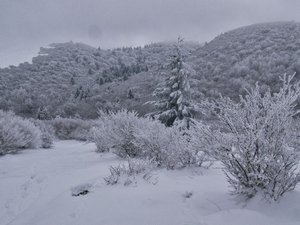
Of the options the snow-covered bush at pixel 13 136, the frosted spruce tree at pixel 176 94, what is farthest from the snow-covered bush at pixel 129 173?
the frosted spruce tree at pixel 176 94

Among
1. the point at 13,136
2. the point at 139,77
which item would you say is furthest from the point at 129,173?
the point at 139,77

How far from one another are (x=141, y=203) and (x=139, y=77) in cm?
4598

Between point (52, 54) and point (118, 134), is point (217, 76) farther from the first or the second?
point (52, 54)

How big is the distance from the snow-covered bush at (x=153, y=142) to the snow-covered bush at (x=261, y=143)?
2.22ft

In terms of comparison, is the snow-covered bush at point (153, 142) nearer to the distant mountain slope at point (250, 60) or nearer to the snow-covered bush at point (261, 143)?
the snow-covered bush at point (261, 143)

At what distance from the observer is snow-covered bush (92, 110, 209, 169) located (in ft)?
21.9

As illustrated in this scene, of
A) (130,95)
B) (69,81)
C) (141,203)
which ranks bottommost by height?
(141,203)

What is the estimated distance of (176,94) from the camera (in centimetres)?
1505

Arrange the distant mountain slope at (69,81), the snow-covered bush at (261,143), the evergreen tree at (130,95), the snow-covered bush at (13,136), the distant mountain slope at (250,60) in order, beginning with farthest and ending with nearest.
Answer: the distant mountain slope at (69,81) < the evergreen tree at (130,95) < the distant mountain slope at (250,60) < the snow-covered bush at (13,136) < the snow-covered bush at (261,143)

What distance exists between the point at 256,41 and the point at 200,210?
4761 centimetres

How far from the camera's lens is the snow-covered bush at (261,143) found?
3887 millimetres

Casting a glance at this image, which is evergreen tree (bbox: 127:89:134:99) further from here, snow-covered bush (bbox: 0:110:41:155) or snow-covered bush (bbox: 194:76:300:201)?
snow-covered bush (bbox: 194:76:300:201)

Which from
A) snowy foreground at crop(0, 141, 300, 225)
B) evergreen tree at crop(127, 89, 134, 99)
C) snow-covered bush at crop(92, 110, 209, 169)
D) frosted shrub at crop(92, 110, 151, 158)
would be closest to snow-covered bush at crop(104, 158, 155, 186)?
snowy foreground at crop(0, 141, 300, 225)

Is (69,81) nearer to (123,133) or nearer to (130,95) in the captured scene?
(130,95)
